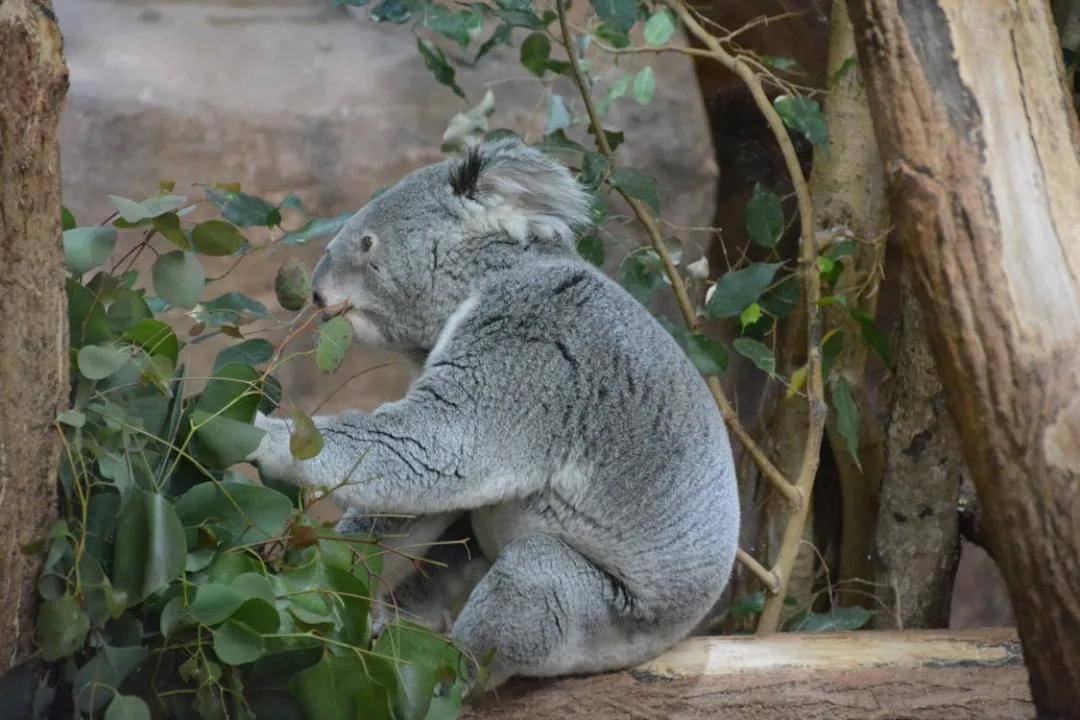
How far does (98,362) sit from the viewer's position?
1.97m

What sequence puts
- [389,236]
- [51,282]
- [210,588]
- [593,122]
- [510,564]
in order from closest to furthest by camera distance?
[51,282], [210,588], [510,564], [389,236], [593,122]

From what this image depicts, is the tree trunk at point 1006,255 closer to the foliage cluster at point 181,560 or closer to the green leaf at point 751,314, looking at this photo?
the foliage cluster at point 181,560

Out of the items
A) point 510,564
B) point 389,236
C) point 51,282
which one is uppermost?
point 51,282

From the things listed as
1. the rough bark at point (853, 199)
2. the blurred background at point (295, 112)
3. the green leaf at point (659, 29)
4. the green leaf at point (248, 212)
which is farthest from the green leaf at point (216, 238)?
the blurred background at point (295, 112)

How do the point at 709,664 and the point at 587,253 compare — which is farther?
the point at 587,253

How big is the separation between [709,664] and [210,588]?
129 cm

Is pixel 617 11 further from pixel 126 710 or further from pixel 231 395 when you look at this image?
pixel 126 710

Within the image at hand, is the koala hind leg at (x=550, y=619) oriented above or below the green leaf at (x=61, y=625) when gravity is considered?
below

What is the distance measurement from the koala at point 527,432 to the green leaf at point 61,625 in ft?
2.30

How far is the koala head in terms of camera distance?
10.3ft

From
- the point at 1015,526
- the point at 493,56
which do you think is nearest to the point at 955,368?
the point at 1015,526

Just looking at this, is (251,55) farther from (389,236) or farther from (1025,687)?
(1025,687)

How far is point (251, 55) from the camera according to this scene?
18.1 feet

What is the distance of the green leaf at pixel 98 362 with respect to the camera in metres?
1.96
